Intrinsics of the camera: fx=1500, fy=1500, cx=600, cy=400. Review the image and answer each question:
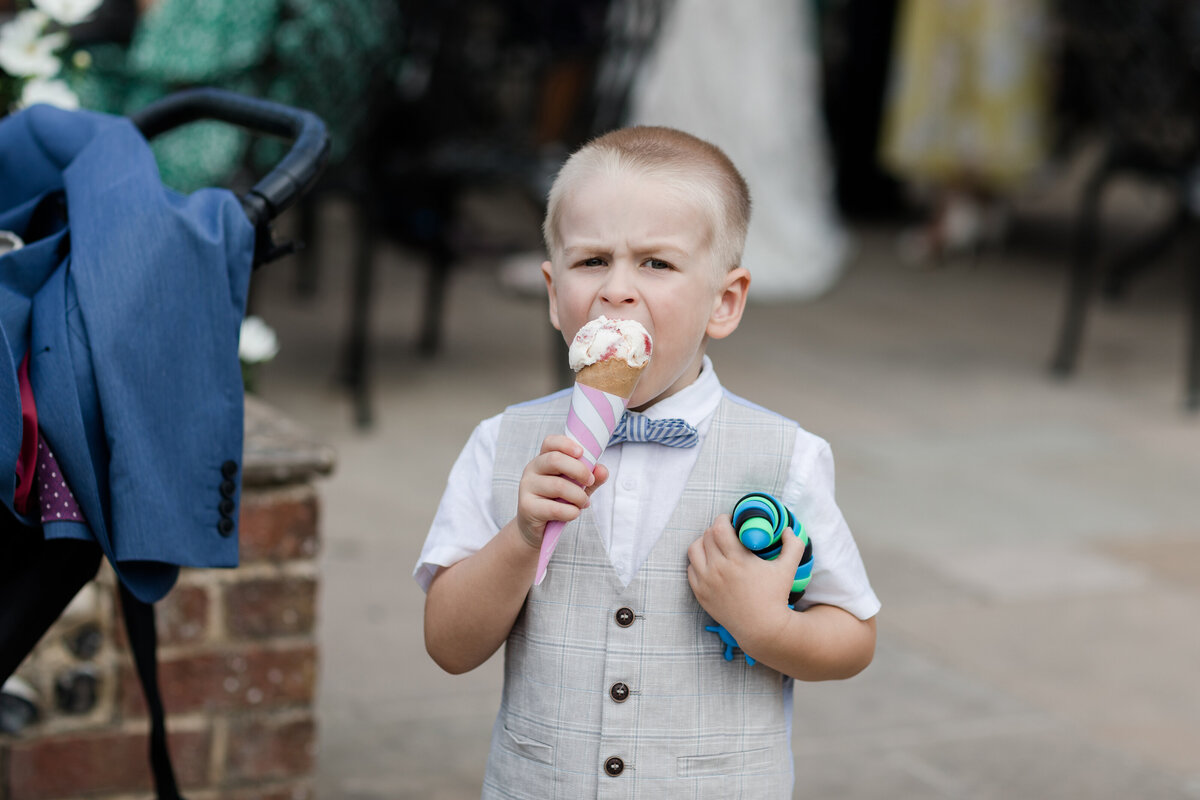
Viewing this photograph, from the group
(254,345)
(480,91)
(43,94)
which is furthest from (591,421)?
(480,91)

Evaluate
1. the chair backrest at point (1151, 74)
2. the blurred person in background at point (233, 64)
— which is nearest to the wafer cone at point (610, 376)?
the blurred person in background at point (233, 64)

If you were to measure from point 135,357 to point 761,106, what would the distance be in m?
6.05

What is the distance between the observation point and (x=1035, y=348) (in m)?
6.69

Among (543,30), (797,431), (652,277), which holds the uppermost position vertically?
(543,30)

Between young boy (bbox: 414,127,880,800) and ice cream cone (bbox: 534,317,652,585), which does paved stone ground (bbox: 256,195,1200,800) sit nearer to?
young boy (bbox: 414,127,880,800)

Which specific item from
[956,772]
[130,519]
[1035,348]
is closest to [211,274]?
[130,519]

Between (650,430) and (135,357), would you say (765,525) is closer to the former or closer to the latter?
(650,430)

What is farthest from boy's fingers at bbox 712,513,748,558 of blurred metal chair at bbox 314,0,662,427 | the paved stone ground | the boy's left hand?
blurred metal chair at bbox 314,0,662,427

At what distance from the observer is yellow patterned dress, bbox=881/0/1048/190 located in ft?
25.8

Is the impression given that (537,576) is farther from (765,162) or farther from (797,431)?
(765,162)

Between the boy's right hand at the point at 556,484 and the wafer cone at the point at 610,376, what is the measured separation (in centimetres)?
6

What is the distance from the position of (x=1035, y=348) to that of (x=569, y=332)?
5390 millimetres

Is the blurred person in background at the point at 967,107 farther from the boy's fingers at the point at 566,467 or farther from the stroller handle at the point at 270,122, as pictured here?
the boy's fingers at the point at 566,467

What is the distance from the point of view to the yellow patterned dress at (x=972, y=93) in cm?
787
